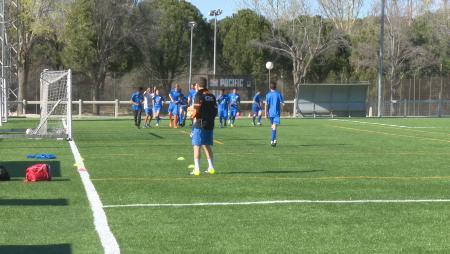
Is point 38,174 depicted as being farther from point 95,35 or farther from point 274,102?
point 95,35

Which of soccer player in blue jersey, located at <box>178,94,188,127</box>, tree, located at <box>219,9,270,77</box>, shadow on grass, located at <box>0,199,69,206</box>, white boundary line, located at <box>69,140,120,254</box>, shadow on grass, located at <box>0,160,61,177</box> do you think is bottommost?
shadow on grass, located at <box>0,160,61,177</box>

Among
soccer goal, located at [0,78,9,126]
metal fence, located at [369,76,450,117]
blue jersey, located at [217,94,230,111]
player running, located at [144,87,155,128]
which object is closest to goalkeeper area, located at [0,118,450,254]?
player running, located at [144,87,155,128]

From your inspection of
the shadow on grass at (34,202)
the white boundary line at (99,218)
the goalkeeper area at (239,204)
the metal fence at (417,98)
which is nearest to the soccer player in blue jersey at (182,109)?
the goalkeeper area at (239,204)

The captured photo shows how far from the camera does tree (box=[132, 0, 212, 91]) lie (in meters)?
66.2

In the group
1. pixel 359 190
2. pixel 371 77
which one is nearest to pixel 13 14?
pixel 371 77

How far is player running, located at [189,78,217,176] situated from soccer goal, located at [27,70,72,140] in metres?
11.7

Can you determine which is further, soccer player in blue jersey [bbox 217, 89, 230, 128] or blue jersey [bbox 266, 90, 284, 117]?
soccer player in blue jersey [bbox 217, 89, 230, 128]

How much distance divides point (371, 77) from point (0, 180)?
61.7m

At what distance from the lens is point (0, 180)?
1306cm

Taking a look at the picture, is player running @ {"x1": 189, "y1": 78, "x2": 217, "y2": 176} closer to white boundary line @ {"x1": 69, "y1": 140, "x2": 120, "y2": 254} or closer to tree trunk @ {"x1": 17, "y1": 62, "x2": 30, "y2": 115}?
white boundary line @ {"x1": 69, "y1": 140, "x2": 120, "y2": 254}

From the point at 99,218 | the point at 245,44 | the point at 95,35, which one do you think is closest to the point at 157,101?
the point at 95,35

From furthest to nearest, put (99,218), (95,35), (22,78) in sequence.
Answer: (95,35) → (22,78) → (99,218)

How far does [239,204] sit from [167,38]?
59.1m

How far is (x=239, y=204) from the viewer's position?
10562mm
